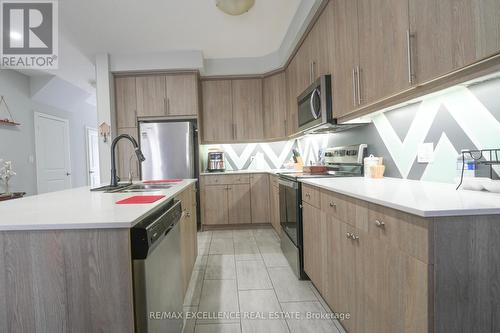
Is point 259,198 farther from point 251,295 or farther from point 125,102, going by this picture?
point 125,102

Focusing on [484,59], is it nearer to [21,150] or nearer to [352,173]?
[352,173]

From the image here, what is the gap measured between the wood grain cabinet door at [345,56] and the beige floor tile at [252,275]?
5.10 feet

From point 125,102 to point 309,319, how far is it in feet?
12.4

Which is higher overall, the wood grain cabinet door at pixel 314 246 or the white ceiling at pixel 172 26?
the white ceiling at pixel 172 26

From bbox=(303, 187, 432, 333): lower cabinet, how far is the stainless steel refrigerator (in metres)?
2.49

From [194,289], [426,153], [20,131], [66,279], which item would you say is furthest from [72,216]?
[20,131]

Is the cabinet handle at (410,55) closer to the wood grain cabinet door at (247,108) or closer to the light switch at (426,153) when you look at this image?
the light switch at (426,153)

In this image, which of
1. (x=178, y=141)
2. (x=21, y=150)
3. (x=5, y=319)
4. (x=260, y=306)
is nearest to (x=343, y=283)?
(x=260, y=306)

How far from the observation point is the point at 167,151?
389 centimetres

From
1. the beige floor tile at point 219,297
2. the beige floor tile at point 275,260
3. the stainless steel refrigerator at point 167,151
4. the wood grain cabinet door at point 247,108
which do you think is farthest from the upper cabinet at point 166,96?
the beige floor tile at point 219,297

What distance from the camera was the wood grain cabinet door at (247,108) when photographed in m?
4.30

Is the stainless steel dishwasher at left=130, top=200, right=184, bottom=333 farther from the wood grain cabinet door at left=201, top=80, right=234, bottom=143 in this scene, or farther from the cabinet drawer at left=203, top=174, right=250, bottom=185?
the wood grain cabinet door at left=201, top=80, right=234, bottom=143

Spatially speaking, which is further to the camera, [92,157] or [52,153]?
[92,157]

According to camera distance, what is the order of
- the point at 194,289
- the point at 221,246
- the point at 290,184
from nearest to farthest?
the point at 194,289 < the point at 290,184 < the point at 221,246
